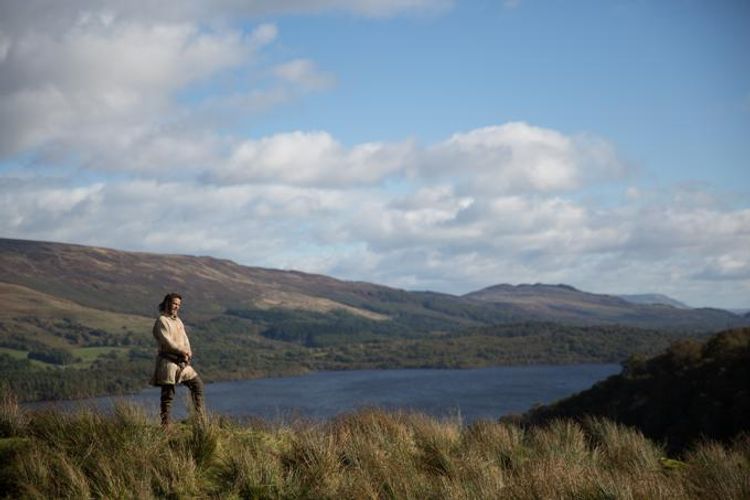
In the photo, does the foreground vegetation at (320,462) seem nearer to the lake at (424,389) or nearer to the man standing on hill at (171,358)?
the man standing on hill at (171,358)

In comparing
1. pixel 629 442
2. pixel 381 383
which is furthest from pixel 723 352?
pixel 381 383

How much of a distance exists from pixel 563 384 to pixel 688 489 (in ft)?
452

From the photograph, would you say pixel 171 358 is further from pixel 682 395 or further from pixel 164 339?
pixel 682 395

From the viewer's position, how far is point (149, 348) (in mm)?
190750

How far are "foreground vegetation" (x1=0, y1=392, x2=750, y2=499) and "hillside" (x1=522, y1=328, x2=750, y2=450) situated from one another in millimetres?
22677

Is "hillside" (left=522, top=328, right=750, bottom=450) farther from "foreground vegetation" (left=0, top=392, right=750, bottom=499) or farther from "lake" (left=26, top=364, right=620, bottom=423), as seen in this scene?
"lake" (left=26, top=364, right=620, bottom=423)

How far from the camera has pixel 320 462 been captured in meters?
8.27

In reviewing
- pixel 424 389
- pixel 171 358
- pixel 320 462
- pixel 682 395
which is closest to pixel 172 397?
pixel 171 358

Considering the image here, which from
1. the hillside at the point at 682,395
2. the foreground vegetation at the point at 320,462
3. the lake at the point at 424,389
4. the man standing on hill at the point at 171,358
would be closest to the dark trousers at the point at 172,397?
the man standing on hill at the point at 171,358

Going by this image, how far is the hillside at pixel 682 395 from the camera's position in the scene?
1463 inches

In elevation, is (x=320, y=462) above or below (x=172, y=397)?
below

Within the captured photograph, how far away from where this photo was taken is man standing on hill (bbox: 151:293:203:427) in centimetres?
991

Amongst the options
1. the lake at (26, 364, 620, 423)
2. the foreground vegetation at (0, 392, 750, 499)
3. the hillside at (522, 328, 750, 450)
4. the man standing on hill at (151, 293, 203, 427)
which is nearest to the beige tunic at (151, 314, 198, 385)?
the man standing on hill at (151, 293, 203, 427)

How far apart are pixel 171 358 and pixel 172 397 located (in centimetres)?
66
